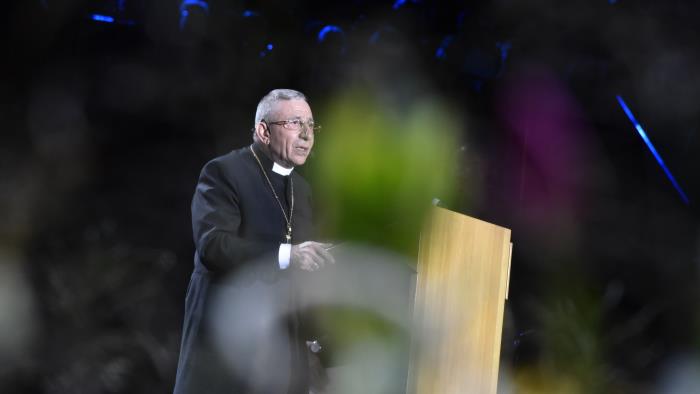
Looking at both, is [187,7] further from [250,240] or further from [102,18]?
[250,240]

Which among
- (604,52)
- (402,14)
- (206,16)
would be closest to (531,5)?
(604,52)

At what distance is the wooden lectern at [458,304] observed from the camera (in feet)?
6.54

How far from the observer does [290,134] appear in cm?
247

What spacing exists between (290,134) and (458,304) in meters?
0.79

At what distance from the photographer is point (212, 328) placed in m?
2.38

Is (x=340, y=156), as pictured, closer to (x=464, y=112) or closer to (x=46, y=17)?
(x=464, y=112)

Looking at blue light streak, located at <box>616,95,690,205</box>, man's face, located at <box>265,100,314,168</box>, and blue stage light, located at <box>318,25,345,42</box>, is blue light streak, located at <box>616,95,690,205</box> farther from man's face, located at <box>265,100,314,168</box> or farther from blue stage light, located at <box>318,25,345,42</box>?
man's face, located at <box>265,100,314,168</box>

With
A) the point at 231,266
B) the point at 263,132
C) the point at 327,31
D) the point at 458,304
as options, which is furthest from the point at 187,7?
the point at 458,304

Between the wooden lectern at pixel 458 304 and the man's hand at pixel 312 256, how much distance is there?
0.83 ft

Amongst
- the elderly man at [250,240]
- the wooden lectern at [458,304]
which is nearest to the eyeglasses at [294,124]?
the elderly man at [250,240]

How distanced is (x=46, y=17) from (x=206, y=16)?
675 mm

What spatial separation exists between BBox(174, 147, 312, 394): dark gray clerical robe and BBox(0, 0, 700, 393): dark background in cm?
110

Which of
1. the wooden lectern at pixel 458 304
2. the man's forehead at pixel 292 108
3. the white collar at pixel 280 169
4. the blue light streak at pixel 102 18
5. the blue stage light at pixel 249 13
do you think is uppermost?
the blue stage light at pixel 249 13

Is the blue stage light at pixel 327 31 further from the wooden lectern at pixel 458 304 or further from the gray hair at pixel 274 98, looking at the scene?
the wooden lectern at pixel 458 304
